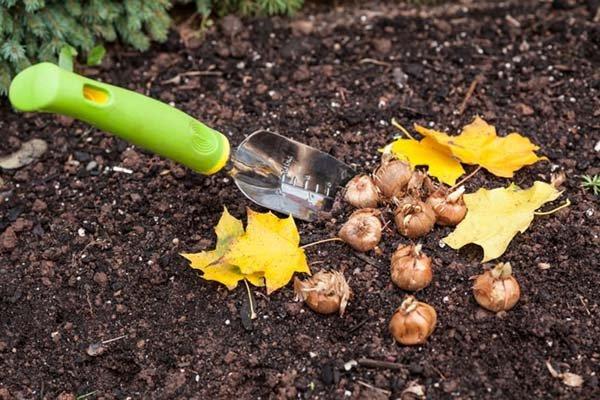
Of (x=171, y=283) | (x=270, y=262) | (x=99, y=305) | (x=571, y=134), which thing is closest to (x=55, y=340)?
(x=99, y=305)

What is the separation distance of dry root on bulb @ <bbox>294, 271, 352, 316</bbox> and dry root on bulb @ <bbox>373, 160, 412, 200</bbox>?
0.25 m

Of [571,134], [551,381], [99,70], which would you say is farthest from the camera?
[99,70]

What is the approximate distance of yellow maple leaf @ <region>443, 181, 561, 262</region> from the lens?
187 centimetres

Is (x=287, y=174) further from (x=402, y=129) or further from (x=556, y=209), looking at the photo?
(x=556, y=209)

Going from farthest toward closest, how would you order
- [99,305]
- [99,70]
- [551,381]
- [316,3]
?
1. [316,3]
2. [99,70]
3. [99,305]
4. [551,381]

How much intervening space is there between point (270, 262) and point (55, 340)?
1.69 feet

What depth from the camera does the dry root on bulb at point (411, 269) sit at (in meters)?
1.78

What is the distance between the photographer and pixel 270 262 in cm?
186

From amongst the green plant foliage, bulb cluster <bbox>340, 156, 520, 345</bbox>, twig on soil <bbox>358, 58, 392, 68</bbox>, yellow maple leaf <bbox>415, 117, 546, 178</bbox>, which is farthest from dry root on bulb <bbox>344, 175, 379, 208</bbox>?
the green plant foliage

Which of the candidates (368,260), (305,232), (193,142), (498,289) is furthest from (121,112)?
(498,289)

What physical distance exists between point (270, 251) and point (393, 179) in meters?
0.33

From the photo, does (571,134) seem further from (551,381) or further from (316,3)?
(316,3)

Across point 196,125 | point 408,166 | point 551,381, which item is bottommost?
point 551,381

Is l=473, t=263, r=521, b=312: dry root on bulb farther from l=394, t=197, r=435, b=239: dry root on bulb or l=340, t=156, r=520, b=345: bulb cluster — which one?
l=394, t=197, r=435, b=239: dry root on bulb
